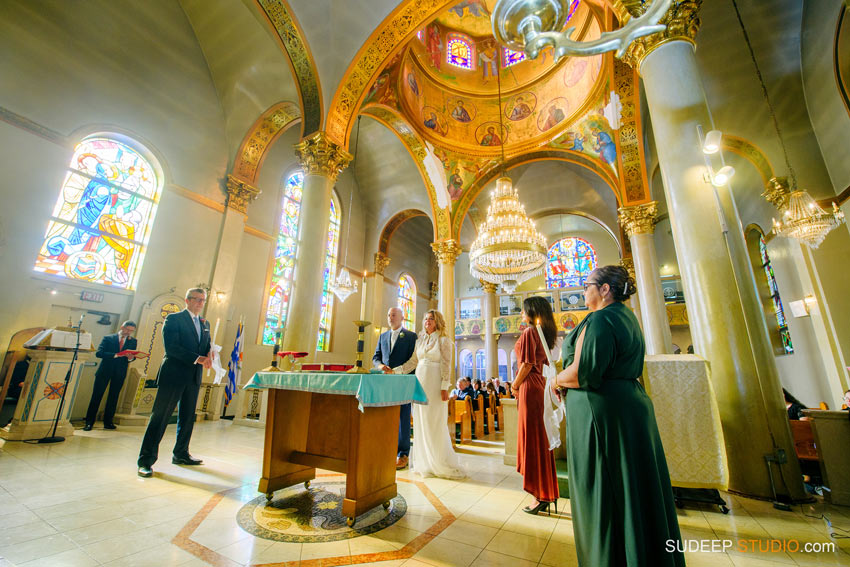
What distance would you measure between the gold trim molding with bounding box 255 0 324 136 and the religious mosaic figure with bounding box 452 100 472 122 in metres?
5.89

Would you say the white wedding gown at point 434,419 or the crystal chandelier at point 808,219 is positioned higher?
the crystal chandelier at point 808,219

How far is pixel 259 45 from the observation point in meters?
9.01

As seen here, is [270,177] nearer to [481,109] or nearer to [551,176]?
[481,109]

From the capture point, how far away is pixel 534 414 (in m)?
2.98

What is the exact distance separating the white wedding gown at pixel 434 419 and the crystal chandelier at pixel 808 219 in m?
Answer: 6.61

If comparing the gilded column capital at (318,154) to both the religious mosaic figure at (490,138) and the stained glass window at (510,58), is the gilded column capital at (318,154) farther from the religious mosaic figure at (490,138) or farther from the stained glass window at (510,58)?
the stained glass window at (510,58)

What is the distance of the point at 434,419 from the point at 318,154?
5.73m

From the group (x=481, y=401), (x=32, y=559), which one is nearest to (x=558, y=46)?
(x=32, y=559)

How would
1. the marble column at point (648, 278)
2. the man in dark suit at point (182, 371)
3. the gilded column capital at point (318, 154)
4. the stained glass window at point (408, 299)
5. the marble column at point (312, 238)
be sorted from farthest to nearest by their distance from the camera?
the stained glass window at point (408, 299), the marble column at point (648, 278), the gilded column capital at point (318, 154), the marble column at point (312, 238), the man in dark suit at point (182, 371)

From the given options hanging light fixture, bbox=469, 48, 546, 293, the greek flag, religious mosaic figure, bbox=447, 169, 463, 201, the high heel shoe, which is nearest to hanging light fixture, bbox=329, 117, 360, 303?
the greek flag

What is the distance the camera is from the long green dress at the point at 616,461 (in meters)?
1.44

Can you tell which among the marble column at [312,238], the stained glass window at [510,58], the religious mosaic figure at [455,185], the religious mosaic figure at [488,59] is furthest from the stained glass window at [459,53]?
the marble column at [312,238]

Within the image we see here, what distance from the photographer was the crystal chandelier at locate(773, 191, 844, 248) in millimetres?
5906

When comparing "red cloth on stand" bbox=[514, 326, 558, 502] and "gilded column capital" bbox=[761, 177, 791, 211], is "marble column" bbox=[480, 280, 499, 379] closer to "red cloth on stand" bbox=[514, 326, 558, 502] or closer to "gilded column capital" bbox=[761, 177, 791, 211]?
"gilded column capital" bbox=[761, 177, 791, 211]
